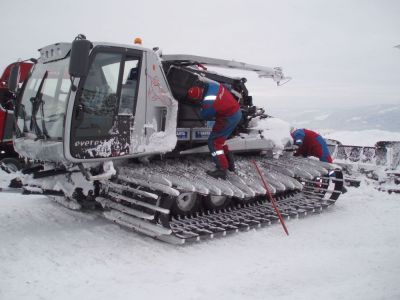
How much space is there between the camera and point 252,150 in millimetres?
7266

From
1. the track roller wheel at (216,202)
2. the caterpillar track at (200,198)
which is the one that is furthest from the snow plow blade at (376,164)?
the track roller wheel at (216,202)

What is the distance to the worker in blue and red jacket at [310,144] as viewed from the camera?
26.7 feet

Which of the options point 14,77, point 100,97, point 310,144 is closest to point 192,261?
point 100,97

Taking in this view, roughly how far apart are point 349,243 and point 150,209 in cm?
270

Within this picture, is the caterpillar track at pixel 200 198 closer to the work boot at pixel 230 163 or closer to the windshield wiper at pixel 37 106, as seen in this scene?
the work boot at pixel 230 163

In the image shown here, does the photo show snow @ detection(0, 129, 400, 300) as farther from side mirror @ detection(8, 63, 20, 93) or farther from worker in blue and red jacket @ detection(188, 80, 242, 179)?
side mirror @ detection(8, 63, 20, 93)

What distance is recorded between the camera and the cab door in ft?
15.4

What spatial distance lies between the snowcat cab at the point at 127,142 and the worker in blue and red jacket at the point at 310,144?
204 centimetres

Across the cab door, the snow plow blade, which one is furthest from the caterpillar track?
the snow plow blade

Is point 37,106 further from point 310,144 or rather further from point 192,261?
point 310,144

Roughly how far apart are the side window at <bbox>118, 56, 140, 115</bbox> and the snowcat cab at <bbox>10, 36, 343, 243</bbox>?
0.04ft

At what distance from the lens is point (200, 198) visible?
6.07 metres

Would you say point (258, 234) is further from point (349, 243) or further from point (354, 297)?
point (354, 297)

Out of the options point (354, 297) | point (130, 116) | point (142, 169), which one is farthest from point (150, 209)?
point (354, 297)
